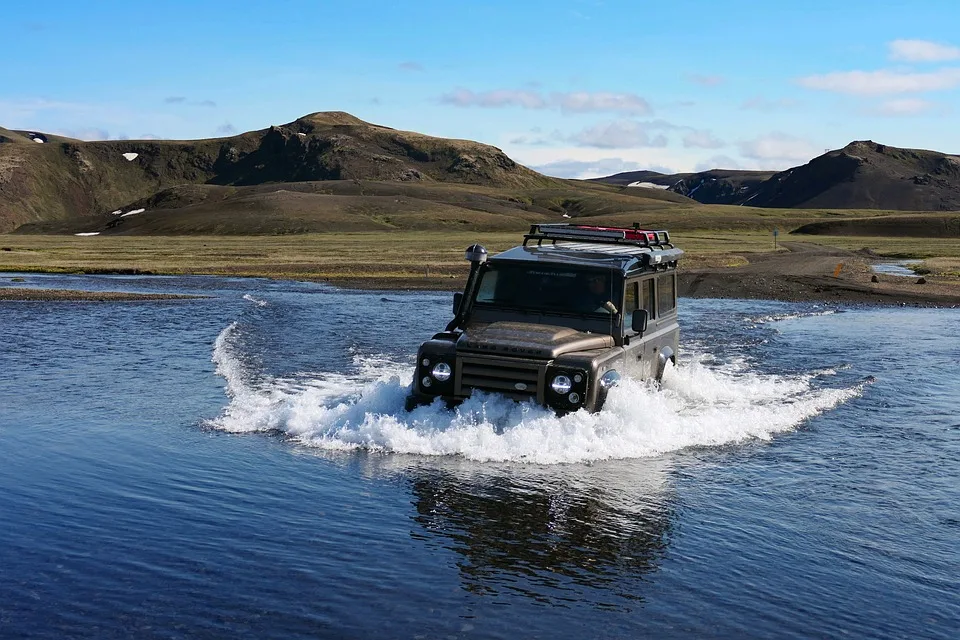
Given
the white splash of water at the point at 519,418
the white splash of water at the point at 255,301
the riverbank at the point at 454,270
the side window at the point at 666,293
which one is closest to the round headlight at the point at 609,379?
the white splash of water at the point at 519,418

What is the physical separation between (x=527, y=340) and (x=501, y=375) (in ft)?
1.78

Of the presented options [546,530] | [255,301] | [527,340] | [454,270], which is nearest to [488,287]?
[527,340]

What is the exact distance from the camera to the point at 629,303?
14062 millimetres

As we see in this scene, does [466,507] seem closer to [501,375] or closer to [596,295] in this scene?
[501,375]

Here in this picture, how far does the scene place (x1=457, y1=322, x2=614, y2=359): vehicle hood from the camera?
40.4 ft

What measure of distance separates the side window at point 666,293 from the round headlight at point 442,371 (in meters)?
4.38

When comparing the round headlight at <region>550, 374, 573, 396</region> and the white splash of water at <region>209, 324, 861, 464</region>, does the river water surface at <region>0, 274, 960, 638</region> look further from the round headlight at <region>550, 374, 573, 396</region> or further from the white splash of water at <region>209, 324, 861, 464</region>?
the round headlight at <region>550, 374, 573, 396</region>

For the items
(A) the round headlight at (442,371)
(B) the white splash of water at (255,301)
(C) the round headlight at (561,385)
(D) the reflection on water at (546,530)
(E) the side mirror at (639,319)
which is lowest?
(D) the reflection on water at (546,530)

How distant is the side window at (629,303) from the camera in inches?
544

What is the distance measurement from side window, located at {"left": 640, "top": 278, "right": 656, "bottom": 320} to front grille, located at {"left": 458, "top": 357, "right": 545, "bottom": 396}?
9.88 ft

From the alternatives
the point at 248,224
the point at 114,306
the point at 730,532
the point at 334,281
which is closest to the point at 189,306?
the point at 114,306

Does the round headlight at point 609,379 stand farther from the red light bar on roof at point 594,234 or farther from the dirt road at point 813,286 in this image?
the dirt road at point 813,286

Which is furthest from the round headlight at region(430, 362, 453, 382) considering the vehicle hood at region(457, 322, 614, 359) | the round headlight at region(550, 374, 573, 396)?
the round headlight at region(550, 374, 573, 396)

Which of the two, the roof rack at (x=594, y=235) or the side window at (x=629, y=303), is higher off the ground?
the roof rack at (x=594, y=235)
